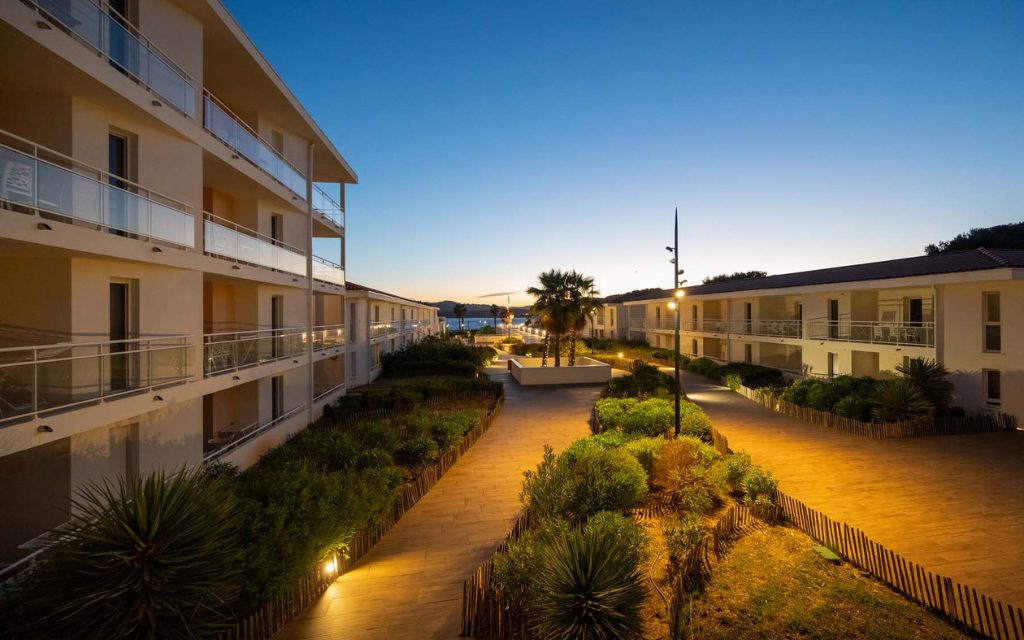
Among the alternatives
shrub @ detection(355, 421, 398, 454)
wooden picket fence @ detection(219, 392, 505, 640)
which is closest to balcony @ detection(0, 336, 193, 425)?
wooden picket fence @ detection(219, 392, 505, 640)

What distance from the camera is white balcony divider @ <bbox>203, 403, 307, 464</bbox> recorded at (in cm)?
1131

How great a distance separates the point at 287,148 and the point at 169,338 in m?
10.1

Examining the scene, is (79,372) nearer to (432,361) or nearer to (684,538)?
(684,538)

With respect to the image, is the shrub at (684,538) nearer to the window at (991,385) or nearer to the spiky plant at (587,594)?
the spiky plant at (587,594)

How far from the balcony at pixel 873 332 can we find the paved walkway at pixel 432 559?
15214 mm

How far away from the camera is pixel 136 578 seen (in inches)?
183

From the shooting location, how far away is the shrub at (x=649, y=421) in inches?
602

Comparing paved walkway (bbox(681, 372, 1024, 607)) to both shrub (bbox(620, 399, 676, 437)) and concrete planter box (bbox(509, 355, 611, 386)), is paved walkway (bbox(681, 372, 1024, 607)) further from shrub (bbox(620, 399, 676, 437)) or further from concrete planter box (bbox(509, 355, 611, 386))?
concrete planter box (bbox(509, 355, 611, 386))

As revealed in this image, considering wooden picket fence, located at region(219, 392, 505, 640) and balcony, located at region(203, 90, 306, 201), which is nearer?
wooden picket fence, located at region(219, 392, 505, 640)

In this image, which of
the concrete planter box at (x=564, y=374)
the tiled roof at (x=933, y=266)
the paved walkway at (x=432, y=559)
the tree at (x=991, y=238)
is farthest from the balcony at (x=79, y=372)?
the tree at (x=991, y=238)

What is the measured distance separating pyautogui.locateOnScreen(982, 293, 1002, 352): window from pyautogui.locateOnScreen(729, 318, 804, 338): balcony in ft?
28.8

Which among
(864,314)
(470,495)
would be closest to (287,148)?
(470,495)

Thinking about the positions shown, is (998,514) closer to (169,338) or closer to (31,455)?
(169,338)

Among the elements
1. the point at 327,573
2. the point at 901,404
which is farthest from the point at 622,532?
the point at 901,404
